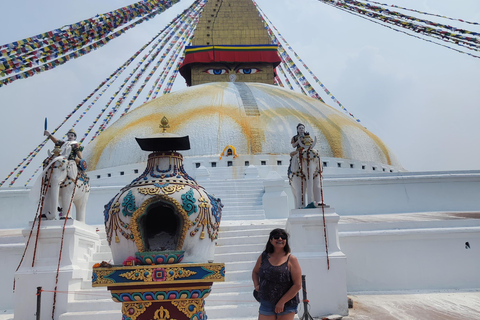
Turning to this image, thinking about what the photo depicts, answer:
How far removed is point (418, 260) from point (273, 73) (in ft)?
53.5

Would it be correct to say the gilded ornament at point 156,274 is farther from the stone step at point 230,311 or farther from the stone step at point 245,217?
the stone step at point 245,217

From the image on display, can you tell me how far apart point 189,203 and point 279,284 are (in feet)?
3.25

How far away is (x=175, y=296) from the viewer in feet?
12.1

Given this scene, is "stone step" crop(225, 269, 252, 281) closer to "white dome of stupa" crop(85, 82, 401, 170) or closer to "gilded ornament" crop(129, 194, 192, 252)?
"gilded ornament" crop(129, 194, 192, 252)

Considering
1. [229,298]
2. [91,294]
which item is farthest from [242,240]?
[91,294]

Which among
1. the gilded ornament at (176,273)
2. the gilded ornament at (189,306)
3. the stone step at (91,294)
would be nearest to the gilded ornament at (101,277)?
the gilded ornament at (176,273)

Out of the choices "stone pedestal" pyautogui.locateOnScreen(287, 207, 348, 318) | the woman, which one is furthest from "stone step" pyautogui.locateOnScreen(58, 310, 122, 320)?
the woman

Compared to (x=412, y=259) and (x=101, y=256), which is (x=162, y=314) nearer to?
(x=101, y=256)

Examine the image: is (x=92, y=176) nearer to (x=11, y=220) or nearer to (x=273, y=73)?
(x=11, y=220)

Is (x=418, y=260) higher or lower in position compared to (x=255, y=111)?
lower

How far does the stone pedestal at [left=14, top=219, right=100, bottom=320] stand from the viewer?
6047 mm

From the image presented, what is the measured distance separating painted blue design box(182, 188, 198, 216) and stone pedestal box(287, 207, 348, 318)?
2.76 metres

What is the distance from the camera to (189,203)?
379cm

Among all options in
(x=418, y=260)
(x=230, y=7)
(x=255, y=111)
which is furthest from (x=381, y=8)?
(x=230, y=7)
